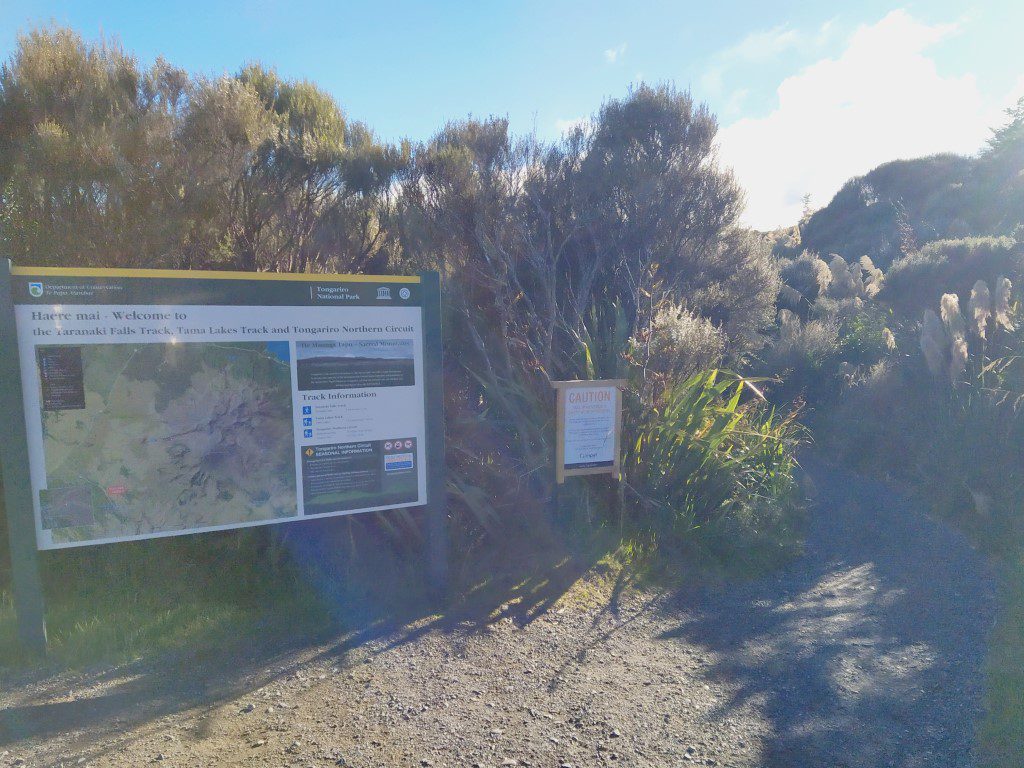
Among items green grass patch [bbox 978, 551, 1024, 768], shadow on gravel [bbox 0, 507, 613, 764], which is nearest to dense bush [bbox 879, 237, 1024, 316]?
green grass patch [bbox 978, 551, 1024, 768]

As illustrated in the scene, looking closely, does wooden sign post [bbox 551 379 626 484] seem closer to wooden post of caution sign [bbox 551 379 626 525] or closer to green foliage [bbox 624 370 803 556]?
wooden post of caution sign [bbox 551 379 626 525]

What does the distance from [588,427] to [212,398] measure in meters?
2.68

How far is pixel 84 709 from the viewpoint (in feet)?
11.9

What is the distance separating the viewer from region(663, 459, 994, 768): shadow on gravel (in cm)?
354

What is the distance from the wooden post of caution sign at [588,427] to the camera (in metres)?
5.84

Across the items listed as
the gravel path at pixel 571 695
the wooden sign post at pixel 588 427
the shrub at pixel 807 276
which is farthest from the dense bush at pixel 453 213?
the shrub at pixel 807 276

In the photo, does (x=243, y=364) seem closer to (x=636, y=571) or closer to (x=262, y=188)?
(x=636, y=571)

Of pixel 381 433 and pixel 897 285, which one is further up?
pixel 897 285

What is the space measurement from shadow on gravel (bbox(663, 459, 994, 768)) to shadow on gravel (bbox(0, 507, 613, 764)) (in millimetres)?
1131

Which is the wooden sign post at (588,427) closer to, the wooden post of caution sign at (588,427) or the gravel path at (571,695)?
the wooden post of caution sign at (588,427)

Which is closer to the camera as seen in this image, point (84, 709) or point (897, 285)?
point (84, 709)

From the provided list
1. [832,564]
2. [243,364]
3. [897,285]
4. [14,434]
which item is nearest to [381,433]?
[243,364]

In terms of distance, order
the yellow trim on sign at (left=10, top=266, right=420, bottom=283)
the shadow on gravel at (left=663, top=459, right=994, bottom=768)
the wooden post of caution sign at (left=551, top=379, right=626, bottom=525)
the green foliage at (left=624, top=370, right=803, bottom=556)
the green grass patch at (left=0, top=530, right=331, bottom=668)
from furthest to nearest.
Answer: the green foliage at (left=624, top=370, right=803, bottom=556) < the wooden post of caution sign at (left=551, top=379, right=626, bottom=525) < the green grass patch at (left=0, top=530, right=331, bottom=668) < the yellow trim on sign at (left=10, top=266, right=420, bottom=283) < the shadow on gravel at (left=663, top=459, right=994, bottom=768)

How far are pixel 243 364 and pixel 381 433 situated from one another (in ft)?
3.05
